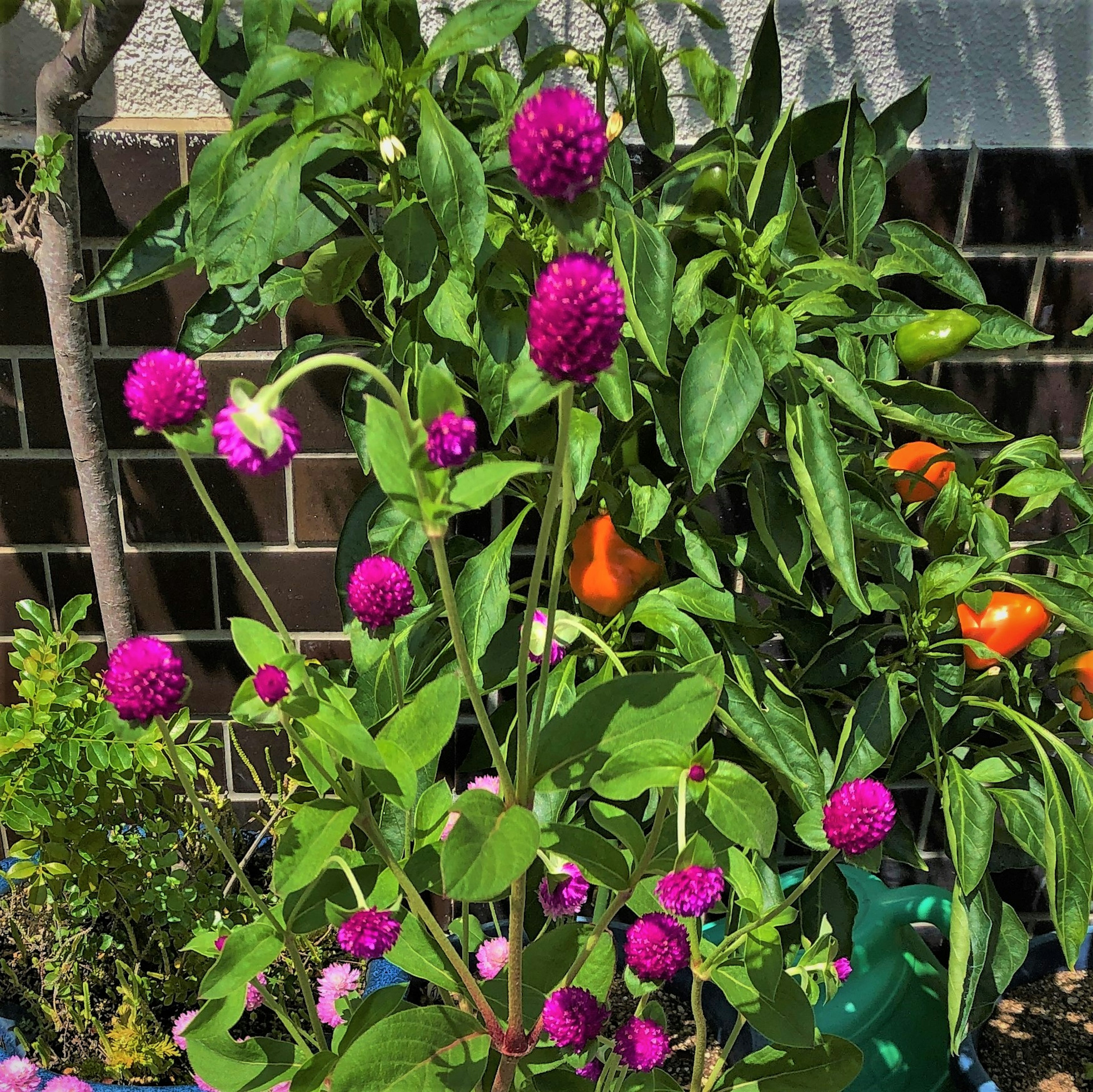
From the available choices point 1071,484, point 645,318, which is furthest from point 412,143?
point 1071,484

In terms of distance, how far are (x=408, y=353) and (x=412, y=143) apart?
0.61ft

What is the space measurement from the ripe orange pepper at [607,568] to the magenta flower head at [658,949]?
33cm

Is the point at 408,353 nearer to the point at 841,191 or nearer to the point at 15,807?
the point at 841,191

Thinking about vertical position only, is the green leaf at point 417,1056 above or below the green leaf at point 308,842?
below

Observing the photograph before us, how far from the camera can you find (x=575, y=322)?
0.39 metres

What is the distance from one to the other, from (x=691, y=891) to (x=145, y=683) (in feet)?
1.09

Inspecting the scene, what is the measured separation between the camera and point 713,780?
58 cm

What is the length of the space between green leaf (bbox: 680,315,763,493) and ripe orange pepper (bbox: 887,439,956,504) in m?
0.35

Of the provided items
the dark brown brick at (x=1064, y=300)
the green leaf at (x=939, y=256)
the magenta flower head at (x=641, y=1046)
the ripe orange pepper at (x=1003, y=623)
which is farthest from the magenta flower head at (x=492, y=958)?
the dark brown brick at (x=1064, y=300)

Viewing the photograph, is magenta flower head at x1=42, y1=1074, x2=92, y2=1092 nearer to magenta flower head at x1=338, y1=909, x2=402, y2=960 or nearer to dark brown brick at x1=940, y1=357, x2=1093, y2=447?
magenta flower head at x1=338, y1=909, x2=402, y2=960

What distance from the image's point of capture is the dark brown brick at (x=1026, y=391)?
4.24 ft

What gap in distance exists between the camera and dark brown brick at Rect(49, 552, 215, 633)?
1311mm

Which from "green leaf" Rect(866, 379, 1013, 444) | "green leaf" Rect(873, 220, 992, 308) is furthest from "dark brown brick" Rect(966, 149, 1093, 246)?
"green leaf" Rect(866, 379, 1013, 444)

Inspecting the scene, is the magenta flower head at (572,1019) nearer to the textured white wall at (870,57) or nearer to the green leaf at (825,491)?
the green leaf at (825,491)
